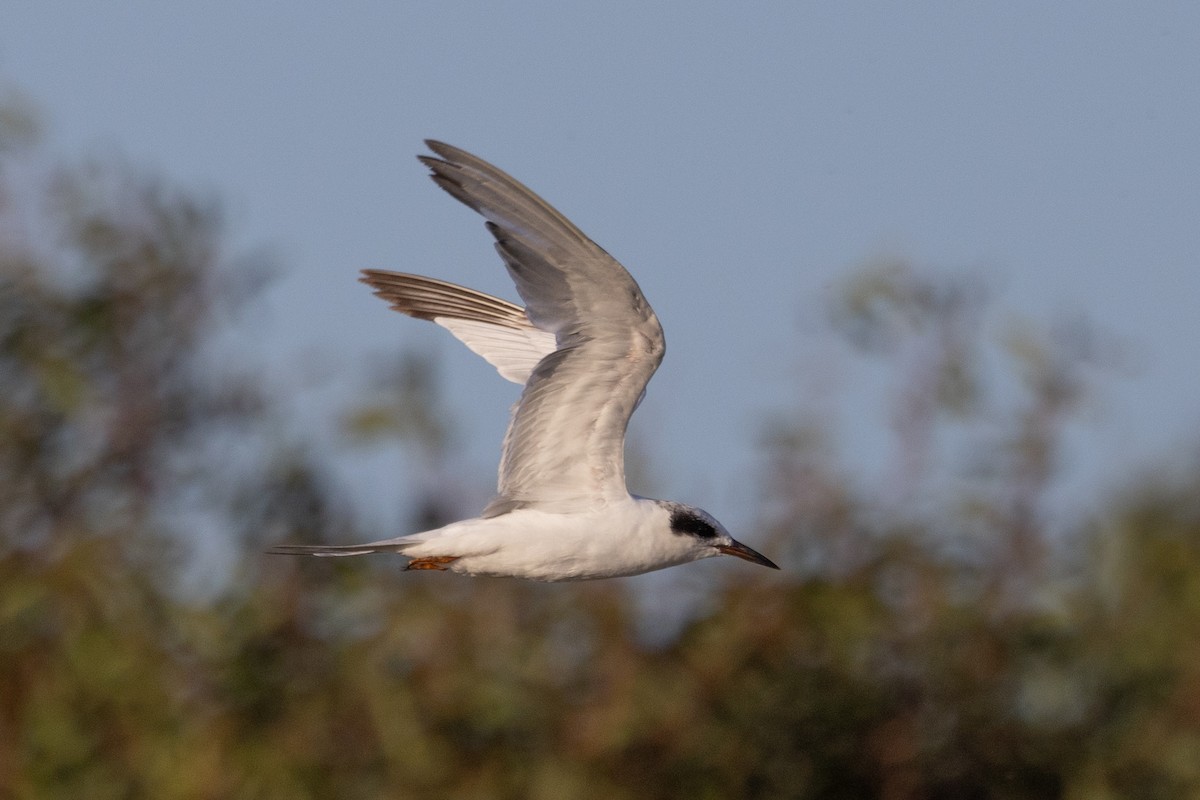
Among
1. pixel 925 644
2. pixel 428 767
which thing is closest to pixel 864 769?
pixel 925 644

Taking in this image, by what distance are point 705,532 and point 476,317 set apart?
1730 millimetres

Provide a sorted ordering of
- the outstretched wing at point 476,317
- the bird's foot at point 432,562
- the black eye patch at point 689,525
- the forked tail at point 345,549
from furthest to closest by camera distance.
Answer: the outstretched wing at point 476,317 < the black eye patch at point 689,525 < the bird's foot at point 432,562 < the forked tail at point 345,549

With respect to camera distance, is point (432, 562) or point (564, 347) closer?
point (564, 347)

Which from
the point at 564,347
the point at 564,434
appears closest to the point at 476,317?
the point at 564,434

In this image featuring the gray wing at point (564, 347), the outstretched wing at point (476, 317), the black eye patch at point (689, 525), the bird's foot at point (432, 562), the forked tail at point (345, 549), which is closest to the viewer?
the gray wing at point (564, 347)

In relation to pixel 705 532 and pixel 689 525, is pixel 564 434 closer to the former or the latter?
pixel 689 525

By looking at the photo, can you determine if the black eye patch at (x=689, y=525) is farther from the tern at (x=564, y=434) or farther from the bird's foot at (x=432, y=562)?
the bird's foot at (x=432, y=562)

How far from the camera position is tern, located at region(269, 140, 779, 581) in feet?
25.1

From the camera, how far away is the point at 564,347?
26.2 ft

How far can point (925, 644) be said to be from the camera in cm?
1188

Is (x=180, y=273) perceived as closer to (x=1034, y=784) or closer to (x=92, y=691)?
(x=92, y=691)

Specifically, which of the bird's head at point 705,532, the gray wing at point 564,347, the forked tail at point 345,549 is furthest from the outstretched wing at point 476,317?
the forked tail at point 345,549

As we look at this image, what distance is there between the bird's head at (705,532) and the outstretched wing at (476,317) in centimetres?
114

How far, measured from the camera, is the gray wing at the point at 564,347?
7.58 metres
